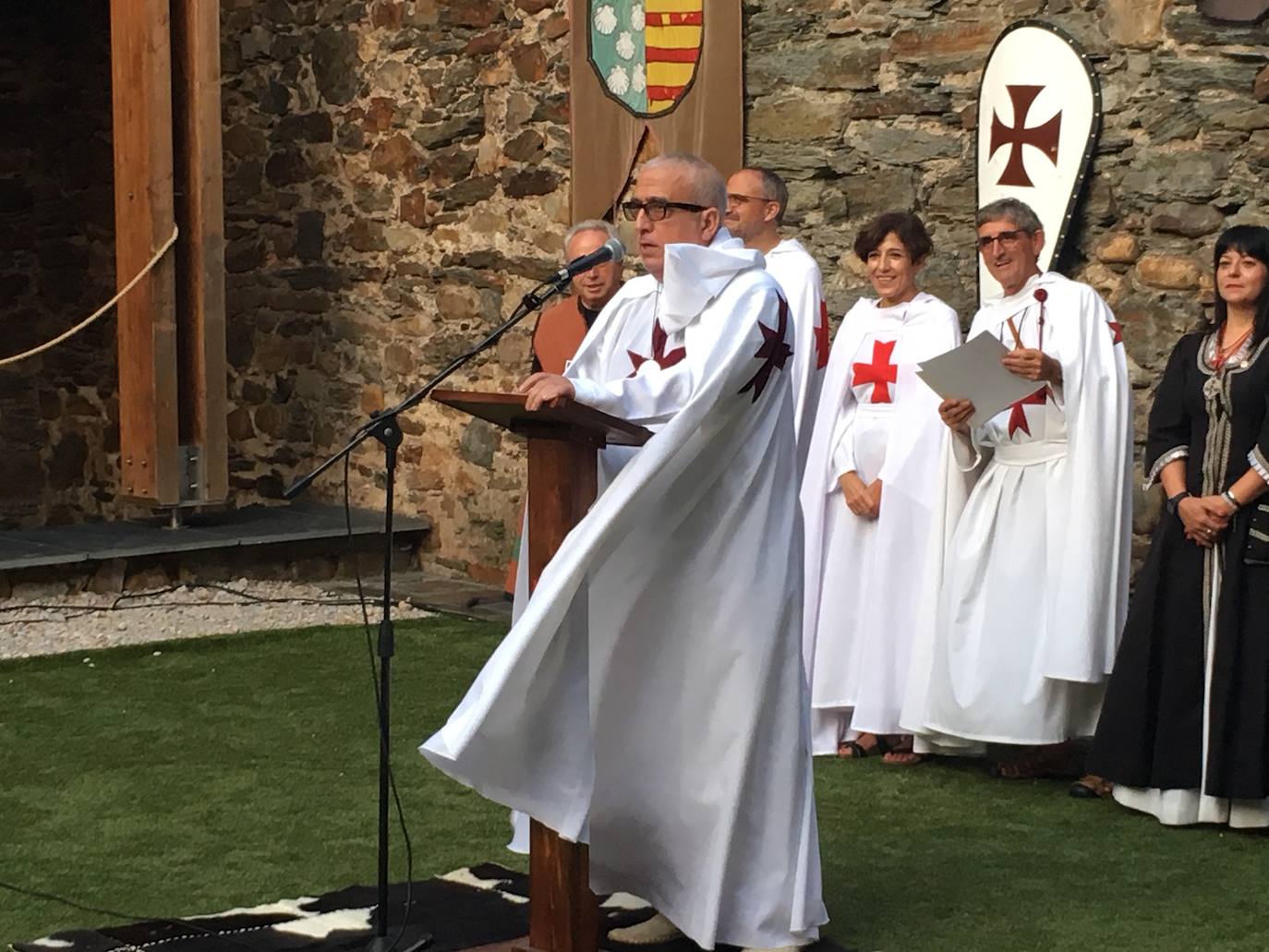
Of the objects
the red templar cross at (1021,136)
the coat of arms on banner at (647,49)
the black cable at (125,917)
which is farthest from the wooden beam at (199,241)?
the black cable at (125,917)

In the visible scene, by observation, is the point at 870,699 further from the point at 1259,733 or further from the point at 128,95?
the point at 128,95

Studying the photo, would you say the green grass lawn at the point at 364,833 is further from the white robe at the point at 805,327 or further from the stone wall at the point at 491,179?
the stone wall at the point at 491,179

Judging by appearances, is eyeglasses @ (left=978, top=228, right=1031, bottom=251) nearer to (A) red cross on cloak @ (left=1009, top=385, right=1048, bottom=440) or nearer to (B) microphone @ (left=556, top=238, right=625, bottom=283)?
(A) red cross on cloak @ (left=1009, top=385, right=1048, bottom=440)

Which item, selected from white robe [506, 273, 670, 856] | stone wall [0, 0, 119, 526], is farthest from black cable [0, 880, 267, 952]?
stone wall [0, 0, 119, 526]

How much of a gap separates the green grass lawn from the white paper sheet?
113cm

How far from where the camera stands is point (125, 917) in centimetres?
388

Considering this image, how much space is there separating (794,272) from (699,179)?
2.38 meters

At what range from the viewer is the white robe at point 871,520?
19.1ft

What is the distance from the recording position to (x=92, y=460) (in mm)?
11172

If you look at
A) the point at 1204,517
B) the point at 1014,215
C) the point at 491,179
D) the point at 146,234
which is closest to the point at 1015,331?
the point at 1014,215

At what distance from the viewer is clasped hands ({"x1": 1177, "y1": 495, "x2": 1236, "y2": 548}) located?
16.0ft

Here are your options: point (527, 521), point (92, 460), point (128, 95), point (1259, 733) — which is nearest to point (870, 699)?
point (1259, 733)

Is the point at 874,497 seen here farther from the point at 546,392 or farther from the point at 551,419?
the point at 546,392

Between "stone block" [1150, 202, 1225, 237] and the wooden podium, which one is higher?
"stone block" [1150, 202, 1225, 237]
